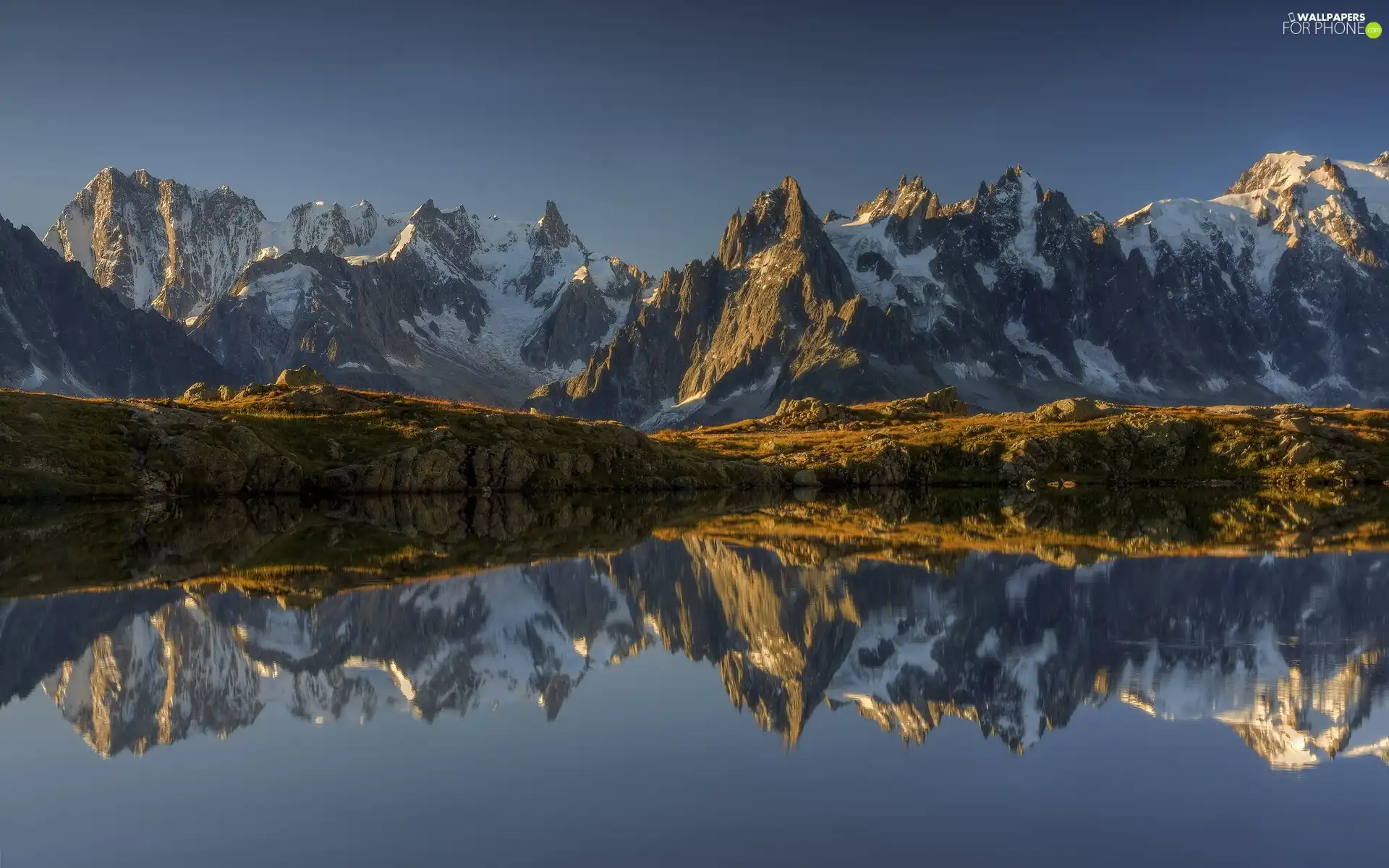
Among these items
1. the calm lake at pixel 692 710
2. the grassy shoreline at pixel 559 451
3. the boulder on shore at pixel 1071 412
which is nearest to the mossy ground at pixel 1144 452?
the grassy shoreline at pixel 559 451

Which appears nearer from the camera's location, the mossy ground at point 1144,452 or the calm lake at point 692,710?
the calm lake at point 692,710

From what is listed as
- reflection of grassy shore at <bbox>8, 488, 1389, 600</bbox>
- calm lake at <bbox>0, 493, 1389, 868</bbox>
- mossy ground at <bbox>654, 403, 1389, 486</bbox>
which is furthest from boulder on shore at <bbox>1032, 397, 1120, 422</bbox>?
calm lake at <bbox>0, 493, 1389, 868</bbox>

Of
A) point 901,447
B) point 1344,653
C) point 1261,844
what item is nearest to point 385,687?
point 1261,844

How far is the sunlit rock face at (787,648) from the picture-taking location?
26375 millimetres

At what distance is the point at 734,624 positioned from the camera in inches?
1483

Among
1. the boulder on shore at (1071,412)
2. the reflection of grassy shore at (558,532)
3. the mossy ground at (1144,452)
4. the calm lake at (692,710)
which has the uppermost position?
the boulder on shore at (1071,412)

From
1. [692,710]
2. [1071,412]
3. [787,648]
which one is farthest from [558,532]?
[1071,412]

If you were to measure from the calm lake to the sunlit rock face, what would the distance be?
0.52 feet

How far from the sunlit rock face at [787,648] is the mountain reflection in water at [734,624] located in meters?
0.13

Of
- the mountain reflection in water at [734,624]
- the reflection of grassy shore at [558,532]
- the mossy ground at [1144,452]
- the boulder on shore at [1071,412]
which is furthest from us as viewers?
the boulder on shore at [1071,412]

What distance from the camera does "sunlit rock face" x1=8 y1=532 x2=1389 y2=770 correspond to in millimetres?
26375

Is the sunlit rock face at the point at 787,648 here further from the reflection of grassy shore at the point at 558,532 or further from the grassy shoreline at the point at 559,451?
the grassy shoreline at the point at 559,451

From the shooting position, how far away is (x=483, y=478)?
107m

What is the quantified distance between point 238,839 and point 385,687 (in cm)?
928
